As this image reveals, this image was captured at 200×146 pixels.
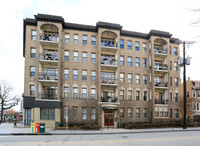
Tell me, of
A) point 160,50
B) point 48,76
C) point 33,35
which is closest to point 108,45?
point 160,50

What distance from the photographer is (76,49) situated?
26781mm

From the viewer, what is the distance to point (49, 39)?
25.6m

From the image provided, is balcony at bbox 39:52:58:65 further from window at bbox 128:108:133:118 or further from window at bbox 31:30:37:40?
window at bbox 128:108:133:118

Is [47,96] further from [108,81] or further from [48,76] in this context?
[108,81]

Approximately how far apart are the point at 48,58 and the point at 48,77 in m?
3.04

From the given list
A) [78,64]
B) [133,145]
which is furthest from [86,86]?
[133,145]

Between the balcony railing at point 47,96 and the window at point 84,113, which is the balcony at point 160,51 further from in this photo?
the balcony railing at point 47,96

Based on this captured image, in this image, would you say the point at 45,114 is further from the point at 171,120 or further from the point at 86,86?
the point at 171,120

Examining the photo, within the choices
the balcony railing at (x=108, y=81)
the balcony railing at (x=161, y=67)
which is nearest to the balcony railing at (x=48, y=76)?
the balcony railing at (x=108, y=81)

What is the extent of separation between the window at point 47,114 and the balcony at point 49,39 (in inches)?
404

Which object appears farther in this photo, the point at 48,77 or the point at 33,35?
the point at 33,35

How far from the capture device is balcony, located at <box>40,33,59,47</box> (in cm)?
2477

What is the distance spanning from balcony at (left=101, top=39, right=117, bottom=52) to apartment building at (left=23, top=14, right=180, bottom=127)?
0.17 meters

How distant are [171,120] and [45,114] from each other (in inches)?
866
